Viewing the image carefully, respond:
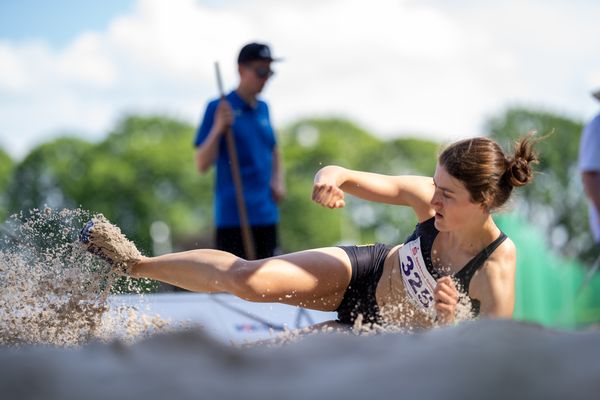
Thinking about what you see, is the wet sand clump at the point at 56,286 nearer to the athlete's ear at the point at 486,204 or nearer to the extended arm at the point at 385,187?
the extended arm at the point at 385,187

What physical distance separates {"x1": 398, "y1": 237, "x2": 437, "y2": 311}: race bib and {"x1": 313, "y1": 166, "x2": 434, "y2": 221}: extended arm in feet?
0.52

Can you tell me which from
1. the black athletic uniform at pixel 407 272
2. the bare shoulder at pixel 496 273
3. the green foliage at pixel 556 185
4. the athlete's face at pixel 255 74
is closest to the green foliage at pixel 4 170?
the green foliage at pixel 556 185

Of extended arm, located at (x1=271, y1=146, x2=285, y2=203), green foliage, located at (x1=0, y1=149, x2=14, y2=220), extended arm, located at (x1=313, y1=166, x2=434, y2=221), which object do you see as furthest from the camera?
green foliage, located at (x1=0, y1=149, x2=14, y2=220)

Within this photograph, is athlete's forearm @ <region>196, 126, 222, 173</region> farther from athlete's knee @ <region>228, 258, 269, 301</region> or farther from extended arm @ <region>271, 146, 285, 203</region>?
athlete's knee @ <region>228, 258, 269, 301</region>

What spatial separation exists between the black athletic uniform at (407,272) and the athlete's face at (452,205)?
13cm

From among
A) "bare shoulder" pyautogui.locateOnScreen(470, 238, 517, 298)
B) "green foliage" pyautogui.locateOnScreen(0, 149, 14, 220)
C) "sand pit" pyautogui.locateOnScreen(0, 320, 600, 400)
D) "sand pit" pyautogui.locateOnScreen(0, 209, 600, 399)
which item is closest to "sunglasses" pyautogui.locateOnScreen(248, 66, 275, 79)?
"bare shoulder" pyautogui.locateOnScreen(470, 238, 517, 298)

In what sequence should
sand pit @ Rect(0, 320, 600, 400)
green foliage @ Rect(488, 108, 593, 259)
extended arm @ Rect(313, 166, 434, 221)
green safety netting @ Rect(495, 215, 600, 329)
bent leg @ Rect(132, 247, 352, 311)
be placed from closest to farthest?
sand pit @ Rect(0, 320, 600, 400), bent leg @ Rect(132, 247, 352, 311), extended arm @ Rect(313, 166, 434, 221), green safety netting @ Rect(495, 215, 600, 329), green foliage @ Rect(488, 108, 593, 259)

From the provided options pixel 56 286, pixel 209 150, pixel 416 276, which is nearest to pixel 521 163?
pixel 416 276

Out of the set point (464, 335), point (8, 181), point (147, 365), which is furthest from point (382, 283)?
point (8, 181)

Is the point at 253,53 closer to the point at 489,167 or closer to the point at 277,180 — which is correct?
the point at 277,180

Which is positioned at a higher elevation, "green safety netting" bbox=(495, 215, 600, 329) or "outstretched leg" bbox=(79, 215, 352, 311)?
"outstretched leg" bbox=(79, 215, 352, 311)

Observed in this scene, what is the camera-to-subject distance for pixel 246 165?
509 centimetres

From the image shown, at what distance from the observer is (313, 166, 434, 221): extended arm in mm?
2967

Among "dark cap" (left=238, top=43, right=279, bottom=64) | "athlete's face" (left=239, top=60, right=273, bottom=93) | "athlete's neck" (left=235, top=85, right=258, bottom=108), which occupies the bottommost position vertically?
"athlete's neck" (left=235, top=85, right=258, bottom=108)
